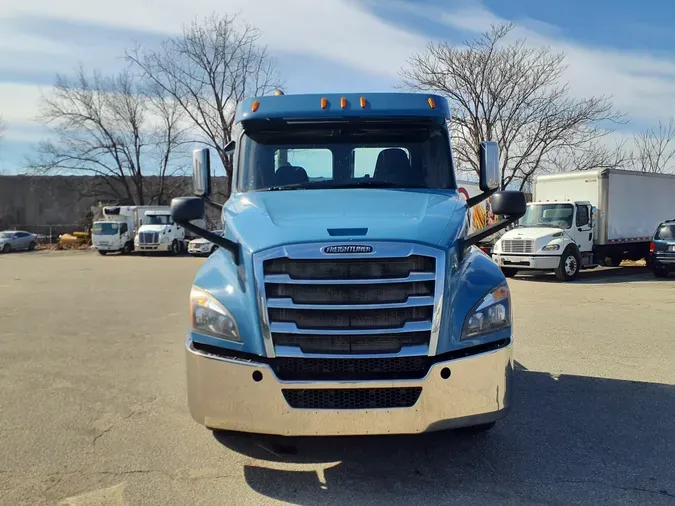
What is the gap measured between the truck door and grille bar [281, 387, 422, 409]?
55.4 feet

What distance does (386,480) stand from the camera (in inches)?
155

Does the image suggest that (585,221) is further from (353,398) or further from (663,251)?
(353,398)

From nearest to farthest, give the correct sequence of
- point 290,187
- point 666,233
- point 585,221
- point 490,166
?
point 290,187
point 490,166
point 666,233
point 585,221

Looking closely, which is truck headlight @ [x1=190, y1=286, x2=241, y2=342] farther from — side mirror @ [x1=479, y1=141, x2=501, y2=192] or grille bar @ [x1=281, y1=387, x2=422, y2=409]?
side mirror @ [x1=479, y1=141, x2=501, y2=192]

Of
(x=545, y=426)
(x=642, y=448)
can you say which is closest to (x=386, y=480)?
(x=545, y=426)

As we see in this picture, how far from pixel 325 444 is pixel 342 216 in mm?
1812

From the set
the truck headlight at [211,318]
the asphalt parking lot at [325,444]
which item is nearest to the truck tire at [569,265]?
the asphalt parking lot at [325,444]

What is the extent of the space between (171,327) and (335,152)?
19.7 feet

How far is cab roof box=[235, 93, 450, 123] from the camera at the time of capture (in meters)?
5.08

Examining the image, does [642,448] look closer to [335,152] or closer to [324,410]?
[324,410]

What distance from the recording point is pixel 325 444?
4547 mm

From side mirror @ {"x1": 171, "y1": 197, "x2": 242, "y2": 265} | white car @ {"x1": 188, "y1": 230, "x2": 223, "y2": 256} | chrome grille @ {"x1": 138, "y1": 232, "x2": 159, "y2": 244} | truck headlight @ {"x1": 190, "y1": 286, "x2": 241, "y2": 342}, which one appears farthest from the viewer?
chrome grille @ {"x1": 138, "y1": 232, "x2": 159, "y2": 244}

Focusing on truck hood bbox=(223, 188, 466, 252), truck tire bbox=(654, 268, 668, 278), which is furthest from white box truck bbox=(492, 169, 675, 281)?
truck hood bbox=(223, 188, 466, 252)

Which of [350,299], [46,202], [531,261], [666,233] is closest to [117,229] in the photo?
[531,261]
